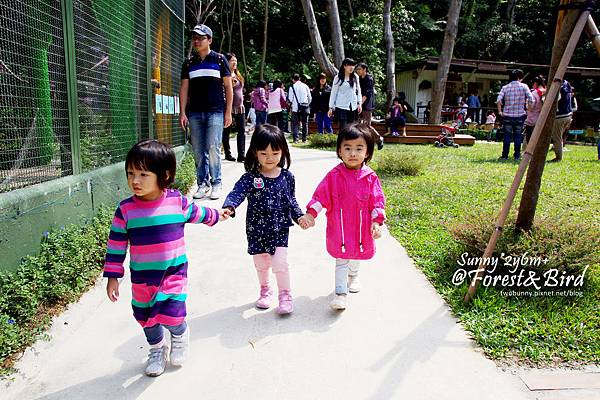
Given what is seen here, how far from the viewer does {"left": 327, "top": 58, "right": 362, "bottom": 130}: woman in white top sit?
8742 millimetres

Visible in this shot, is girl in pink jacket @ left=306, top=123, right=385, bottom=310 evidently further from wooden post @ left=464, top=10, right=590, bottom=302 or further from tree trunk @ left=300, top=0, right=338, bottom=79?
tree trunk @ left=300, top=0, right=338, bottom=79

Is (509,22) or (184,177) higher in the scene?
(509,22)

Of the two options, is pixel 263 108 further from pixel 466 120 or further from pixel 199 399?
pixel 466 120

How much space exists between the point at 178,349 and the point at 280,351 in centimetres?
56

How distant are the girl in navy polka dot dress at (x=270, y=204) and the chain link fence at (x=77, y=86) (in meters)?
1.51

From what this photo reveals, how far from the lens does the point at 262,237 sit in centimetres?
321

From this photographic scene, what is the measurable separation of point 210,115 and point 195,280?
8.39 ft

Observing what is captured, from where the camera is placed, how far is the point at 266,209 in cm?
319

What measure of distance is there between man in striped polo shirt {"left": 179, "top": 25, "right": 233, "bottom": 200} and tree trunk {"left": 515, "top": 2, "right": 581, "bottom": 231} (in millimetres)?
3508

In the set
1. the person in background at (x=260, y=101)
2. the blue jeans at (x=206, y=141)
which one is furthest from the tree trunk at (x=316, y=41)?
the blue jeans at (x=206, y=141)

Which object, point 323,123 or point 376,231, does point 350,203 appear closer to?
point 376,231

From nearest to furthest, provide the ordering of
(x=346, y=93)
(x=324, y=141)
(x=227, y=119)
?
(x=227, y=119) → (x=346, y=93) → (x=324, y=141)

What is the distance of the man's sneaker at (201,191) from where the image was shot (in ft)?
19.8

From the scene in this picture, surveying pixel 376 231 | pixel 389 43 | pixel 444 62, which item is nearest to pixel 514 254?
pixel 376 231
